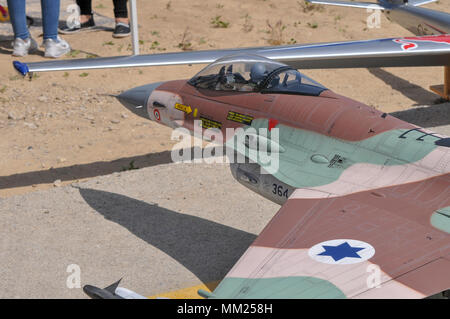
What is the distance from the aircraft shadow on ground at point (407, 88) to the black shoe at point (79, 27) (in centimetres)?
1036

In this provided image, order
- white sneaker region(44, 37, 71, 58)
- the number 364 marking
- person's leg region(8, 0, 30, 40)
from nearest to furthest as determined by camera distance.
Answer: the number 364 marking, person's leg region(8, 0, 30, 40), white sneaker region(44, 37, 71, 58)

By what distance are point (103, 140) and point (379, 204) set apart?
9.14 metres

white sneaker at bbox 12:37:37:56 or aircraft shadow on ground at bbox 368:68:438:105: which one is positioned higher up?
white sneaker at bbox 12:37:37:56

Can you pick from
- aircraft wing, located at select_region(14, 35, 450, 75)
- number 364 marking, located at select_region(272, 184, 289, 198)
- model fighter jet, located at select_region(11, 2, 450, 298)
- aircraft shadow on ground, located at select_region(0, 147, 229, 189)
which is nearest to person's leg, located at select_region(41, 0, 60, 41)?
aircraft wing, located at select_region(14, 35, 450, 75)

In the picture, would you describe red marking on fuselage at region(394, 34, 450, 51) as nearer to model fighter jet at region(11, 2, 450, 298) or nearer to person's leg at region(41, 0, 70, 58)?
model fighter jet at region(11, 2, 450, 298)

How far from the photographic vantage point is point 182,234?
9.67 meters

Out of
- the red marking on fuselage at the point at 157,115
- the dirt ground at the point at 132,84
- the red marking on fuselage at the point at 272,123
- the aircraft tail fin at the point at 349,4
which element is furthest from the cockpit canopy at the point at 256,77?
the aircraft tail fin at the point at 349,4

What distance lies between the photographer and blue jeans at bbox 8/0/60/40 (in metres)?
19.0

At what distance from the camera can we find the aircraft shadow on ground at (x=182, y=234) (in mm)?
8891

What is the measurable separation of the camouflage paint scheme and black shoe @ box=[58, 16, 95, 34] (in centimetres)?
1424

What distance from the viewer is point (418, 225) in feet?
22.9

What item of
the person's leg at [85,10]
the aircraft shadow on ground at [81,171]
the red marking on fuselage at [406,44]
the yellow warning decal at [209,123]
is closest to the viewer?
the yellow warning decal at [209,123]

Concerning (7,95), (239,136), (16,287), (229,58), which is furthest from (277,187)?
(7,95)

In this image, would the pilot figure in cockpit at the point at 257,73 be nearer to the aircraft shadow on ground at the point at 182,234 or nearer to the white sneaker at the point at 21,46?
the aircraft shadow on ground at the point at 182,234
